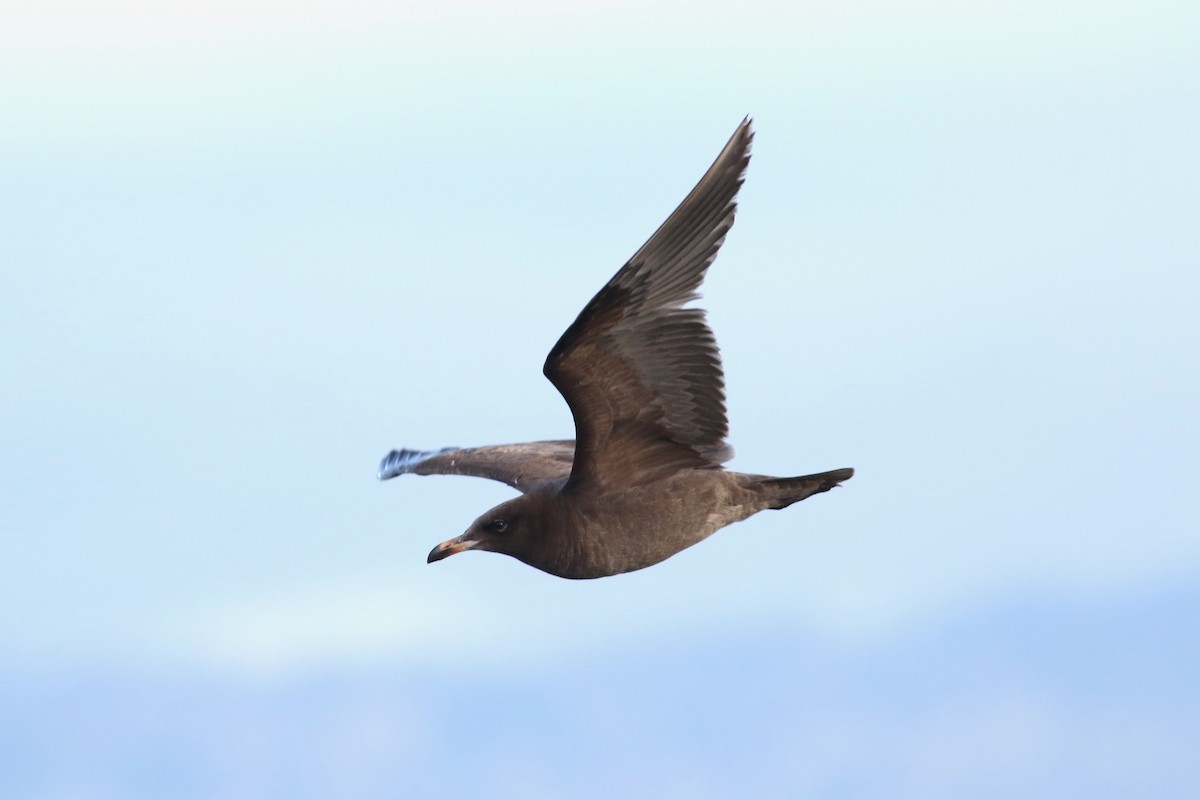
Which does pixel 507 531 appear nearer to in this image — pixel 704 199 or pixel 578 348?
pixel 578 348

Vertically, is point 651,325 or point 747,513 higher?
point 651,325

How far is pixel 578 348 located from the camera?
39.4 ft

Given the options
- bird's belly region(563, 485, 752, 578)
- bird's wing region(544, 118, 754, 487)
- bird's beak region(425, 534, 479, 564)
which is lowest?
bird's belly region(563, 485, 752, 578)

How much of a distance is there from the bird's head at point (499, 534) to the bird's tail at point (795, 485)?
5.83 feet

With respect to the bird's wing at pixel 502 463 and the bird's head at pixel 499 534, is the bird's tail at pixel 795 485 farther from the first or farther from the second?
the bird's head at pixel 499 534

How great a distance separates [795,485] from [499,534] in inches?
89.5

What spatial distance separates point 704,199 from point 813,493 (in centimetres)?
274

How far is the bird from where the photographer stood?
12.0 metres

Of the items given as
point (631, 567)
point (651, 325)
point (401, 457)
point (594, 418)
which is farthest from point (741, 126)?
point (401, 457)

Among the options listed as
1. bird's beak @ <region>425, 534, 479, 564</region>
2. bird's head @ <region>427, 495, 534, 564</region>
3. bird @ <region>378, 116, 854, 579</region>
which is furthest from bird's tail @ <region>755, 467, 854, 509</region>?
bird's beak @ <region>425, 534, 479, 564</region>

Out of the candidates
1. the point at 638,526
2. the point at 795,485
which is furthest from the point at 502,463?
the point at 795,485

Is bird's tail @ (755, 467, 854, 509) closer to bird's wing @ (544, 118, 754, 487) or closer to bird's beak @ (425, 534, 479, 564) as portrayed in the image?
bird's wing @ (544, 118, 754, 487)

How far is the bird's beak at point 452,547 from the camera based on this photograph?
1343cm

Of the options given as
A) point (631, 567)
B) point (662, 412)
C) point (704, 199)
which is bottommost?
point (631, 567)
